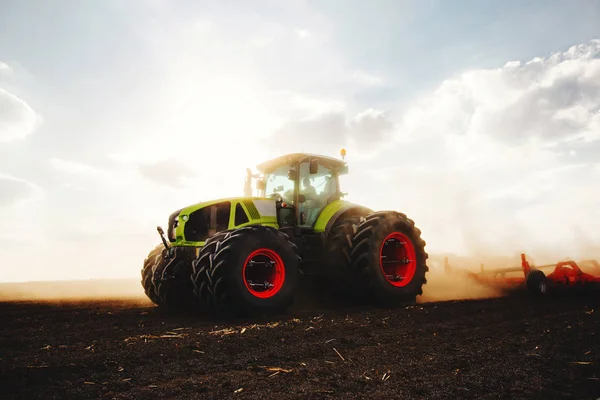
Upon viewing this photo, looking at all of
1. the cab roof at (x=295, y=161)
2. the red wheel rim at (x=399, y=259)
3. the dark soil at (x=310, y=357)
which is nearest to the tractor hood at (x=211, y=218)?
the cab roof at (x=295, y=161)

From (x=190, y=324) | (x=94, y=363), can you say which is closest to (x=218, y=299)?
(x=190, y=324)

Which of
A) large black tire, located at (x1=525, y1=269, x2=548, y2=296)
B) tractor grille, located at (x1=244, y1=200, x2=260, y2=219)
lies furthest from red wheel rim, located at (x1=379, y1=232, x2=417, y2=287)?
large black tire, located at (x1=525, y1=269, x2=548, y2=296)

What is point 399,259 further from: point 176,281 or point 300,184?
point 176,281

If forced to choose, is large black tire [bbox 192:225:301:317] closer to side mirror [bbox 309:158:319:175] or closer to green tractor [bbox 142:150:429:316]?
green tractor [bbox 142:150:429:316]

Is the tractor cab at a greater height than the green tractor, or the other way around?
the tractor cab

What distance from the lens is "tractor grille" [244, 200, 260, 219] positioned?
7.57 meters

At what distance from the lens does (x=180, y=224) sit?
7.41 meters

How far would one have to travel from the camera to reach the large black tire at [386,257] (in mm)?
7410

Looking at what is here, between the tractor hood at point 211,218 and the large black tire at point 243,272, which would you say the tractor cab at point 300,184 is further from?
the large black tire at point 243,272

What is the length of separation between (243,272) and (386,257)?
12.0ft

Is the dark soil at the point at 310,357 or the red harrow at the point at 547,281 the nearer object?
the dark soil at the point at 310,357

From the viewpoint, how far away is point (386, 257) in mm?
8383

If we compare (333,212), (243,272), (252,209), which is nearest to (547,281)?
(333,212)

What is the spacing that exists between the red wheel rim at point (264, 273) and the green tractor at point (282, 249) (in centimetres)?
2
